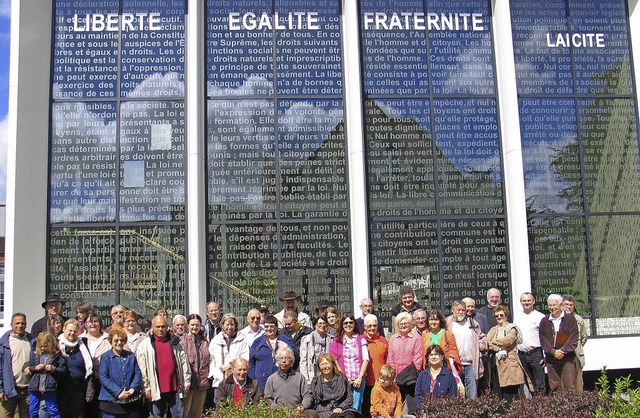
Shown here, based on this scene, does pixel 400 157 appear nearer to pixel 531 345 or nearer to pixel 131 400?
pixel 531 345

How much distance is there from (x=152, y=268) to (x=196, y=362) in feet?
11.5

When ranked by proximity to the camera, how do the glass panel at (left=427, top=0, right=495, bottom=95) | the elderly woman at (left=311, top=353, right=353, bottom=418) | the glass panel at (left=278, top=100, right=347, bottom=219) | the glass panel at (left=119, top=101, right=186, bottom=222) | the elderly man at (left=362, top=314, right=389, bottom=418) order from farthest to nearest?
the glass panel at (left=427, top=0, right=495, bottom=95) → the glass panel at (left=278, top=100, right=347, bottom=219) → the glass panel at (left=119, top=101, right=186, bottom=222) → the elderly man at (left=362, top=314, right=389, bottom=418) → the elderly woman at (left=311, top=353, right=353, bottom=418)

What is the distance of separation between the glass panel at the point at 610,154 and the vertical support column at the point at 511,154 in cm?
153

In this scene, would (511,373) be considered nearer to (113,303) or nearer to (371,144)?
(371,144)

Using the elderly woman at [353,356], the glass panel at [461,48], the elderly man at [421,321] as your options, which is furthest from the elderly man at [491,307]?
the glass panel at [461,48]

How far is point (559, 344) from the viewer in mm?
9609

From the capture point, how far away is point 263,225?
12148 millimetres

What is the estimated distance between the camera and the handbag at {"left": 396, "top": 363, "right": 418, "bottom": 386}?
28.4ft

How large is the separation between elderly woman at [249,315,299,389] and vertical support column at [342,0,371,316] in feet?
9.68

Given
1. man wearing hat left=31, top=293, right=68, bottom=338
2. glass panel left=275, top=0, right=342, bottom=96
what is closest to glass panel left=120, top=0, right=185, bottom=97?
glass panel left=275, top=0, right=342, bottom=96

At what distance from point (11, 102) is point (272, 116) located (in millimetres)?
4518

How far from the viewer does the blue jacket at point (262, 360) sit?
29.1ft

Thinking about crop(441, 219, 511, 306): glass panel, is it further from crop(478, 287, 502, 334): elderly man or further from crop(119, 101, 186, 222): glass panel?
crop(119, 101, 186, 222): glass panel

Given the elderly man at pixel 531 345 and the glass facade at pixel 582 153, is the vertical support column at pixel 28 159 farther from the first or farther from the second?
the glass facade at pixel 582 153
